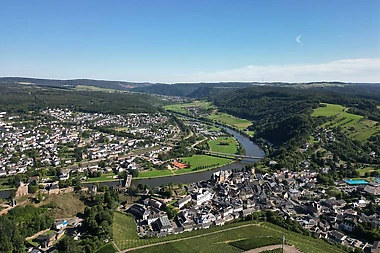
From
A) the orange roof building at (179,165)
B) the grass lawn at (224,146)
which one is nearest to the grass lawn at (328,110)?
the grass lawn at (224,146)

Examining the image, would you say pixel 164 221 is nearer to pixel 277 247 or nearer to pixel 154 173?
pixel 277 247

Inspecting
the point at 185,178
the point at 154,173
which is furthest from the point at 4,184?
the point at 185,178

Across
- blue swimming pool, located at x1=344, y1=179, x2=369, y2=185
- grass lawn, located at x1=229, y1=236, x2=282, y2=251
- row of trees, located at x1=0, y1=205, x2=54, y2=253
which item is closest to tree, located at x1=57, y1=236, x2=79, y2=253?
row of trees, located at x1=0, y1=205, x2=54, y2=253

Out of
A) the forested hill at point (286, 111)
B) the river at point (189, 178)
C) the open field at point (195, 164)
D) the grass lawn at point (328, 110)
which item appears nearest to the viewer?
the river at point (189, 178)

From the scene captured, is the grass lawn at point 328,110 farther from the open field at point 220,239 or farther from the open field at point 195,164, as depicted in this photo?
the open field at point 220,239

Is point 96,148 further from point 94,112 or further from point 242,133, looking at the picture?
point 94,112

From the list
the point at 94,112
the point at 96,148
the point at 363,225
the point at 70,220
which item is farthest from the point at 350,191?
the point at 94,112
